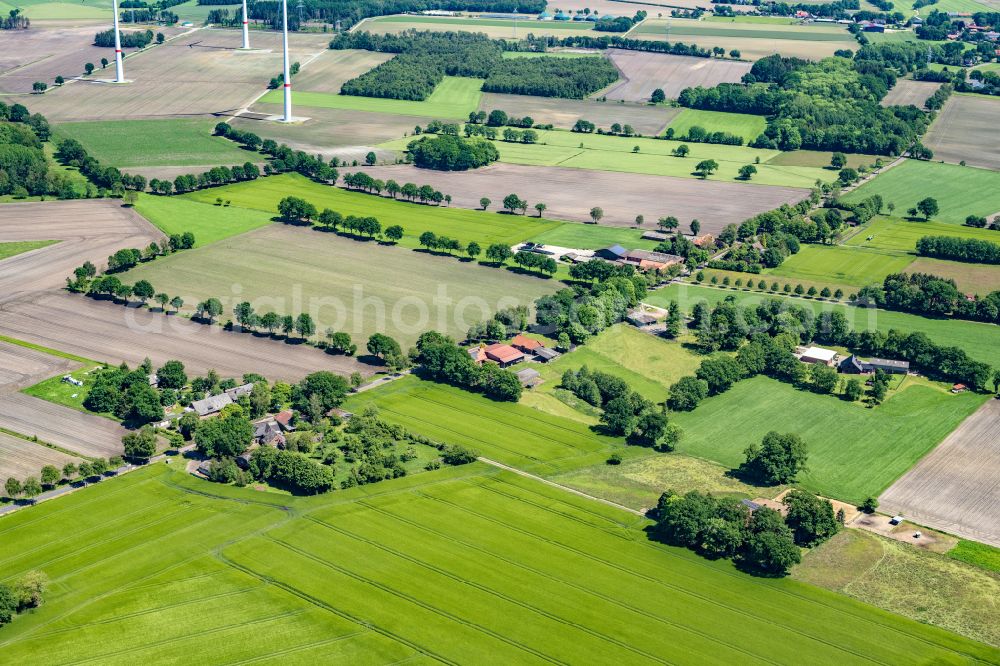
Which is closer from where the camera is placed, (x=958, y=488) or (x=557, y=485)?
(x=557, y=485)

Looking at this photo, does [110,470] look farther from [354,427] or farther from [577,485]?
[577,485]

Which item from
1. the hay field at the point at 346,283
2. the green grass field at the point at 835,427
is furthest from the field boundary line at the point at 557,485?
the hay field at the point at 346,283

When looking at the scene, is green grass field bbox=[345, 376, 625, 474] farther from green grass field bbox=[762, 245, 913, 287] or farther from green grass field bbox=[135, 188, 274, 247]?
green grass field bbox=[135, 188, 274, 247]

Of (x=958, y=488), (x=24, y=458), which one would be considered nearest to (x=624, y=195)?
(x=958, y=488)

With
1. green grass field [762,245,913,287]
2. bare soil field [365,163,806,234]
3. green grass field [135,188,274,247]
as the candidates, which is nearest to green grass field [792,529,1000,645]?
green grass field [762,245,913,287]

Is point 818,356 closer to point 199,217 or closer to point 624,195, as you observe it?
point 624,195

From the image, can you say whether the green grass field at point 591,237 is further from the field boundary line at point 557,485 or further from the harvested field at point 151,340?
the field boundary line at point 557,485

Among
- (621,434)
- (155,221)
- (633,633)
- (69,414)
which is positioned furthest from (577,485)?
(155,221)
